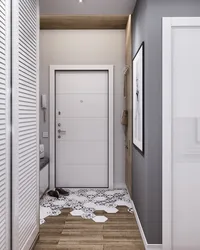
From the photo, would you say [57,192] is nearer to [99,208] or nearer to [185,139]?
[99,208]

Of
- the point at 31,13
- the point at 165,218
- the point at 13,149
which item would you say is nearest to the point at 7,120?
the point at 13,149

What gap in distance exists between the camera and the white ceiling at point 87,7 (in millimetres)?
3207

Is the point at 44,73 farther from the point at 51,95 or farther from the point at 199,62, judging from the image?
the point at 199,62

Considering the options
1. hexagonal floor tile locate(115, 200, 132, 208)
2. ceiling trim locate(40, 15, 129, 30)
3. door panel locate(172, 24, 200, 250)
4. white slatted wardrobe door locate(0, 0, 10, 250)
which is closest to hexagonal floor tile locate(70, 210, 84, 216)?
hexagonal floor tile locate(115, 200, 132, 208)

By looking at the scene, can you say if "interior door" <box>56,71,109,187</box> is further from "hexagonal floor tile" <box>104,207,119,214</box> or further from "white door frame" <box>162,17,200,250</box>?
"white door frame" <box>162,17,200,250</box>

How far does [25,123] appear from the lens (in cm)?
236

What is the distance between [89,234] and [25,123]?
4.58ft

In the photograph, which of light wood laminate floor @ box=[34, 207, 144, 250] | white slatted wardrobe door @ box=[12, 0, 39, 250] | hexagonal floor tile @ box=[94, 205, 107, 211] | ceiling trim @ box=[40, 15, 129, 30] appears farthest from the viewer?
ceiling trim @ box=[40, 15, 129, 30]

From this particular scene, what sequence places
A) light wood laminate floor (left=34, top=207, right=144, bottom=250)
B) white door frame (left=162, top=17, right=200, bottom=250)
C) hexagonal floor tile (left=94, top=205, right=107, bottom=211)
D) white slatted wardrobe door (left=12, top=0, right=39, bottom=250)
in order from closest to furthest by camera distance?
white slatted wardrobe door (left=12, top=0, right=39, bottom=250)
white door frame (left=162, top=17, right=200, bottom=250)
light wood laminate floor (left=34, top=207, right=144, bottom=250)
hexagonal floor tile (left=94, top=205, right=107, bottom=211)

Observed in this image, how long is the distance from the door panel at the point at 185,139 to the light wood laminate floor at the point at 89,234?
472 mm

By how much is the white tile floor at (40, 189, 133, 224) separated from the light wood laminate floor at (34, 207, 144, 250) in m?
0.13

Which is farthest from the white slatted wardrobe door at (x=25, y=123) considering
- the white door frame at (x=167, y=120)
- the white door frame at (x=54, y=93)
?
the white door frame at (x=54, y=93)

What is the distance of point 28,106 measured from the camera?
8.04ft

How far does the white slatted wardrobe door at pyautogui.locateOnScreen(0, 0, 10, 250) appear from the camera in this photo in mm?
1880
